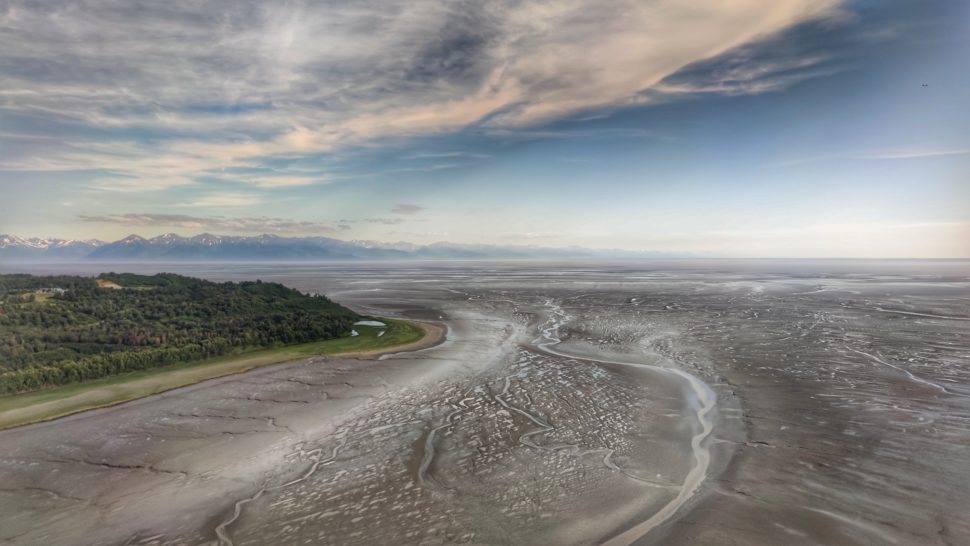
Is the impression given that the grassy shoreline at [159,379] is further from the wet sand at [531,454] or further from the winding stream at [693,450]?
the winding stream at [693,450]

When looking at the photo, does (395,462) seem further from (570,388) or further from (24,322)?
(24,322)

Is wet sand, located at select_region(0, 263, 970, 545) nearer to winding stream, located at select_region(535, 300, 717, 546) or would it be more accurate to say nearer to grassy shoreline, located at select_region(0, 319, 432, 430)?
winding stream, located at select_region(535, 300, 717, 546)

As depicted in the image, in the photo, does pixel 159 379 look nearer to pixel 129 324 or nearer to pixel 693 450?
pixel 129 324

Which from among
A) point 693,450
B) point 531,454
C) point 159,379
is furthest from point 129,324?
point 693,450

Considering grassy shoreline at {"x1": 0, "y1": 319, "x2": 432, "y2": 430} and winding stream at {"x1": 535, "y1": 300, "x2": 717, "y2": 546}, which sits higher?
winding stream at {"x1": 535, "y1": 300, "x2": 717, "y2": 546}

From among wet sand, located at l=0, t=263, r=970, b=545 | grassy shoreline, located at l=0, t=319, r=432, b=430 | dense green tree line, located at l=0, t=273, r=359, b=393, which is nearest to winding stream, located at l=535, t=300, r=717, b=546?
wet sand, located at l=0, t=263, r=970, b=545

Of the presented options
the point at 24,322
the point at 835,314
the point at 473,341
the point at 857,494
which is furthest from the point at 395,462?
the point at 835,314
